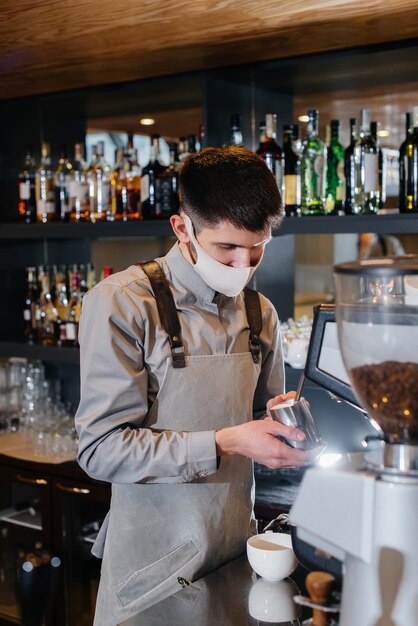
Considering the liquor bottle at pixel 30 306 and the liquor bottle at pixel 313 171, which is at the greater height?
the liquor bottle at pixel 313 171

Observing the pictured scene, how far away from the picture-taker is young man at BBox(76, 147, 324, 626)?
178 centimetres

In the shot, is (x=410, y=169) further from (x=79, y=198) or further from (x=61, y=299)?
(x=61, y=299)

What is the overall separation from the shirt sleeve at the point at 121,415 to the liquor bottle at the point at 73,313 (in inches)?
66.8

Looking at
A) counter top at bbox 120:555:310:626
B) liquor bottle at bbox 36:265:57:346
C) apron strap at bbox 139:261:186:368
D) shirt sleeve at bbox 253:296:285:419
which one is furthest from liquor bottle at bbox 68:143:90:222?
counter top at bbox 120:555:310:626

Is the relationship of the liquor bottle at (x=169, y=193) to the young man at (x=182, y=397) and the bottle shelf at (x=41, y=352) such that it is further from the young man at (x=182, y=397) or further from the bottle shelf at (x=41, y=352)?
the young man at (x=182, y=397)

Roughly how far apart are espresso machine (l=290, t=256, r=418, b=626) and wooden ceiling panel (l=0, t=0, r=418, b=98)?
1322mm

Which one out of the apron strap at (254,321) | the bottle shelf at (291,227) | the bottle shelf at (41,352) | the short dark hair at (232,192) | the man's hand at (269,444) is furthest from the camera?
the bottle shelf at (41,352)

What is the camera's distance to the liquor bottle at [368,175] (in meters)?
2.79

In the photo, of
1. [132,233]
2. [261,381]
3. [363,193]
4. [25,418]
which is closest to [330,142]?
[363,193]

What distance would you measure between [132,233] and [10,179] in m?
1.00

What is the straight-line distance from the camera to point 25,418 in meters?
3.76

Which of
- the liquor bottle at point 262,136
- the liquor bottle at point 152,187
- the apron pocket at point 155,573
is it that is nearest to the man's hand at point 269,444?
the apron pocket at point 155,573

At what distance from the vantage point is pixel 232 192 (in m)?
1.81

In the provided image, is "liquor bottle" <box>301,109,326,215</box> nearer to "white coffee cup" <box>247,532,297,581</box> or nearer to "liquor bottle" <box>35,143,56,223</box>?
"liquor bottle" <box>35,143,56,223</box>
